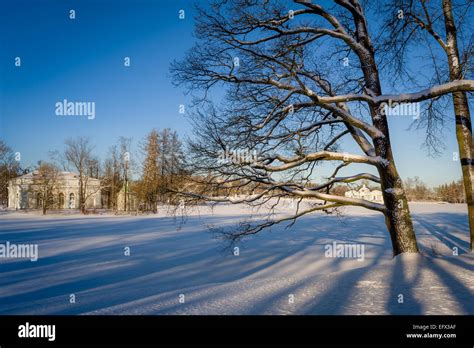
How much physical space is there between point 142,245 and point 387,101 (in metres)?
14.9

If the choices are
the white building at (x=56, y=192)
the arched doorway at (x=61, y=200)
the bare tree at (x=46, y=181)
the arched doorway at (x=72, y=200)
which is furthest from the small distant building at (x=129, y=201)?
the arched doorway at (x=72, y=200)

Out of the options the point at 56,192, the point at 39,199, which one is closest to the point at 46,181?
the point at 56,192

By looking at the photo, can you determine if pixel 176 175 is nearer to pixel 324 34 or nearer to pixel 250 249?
pixel 324 34

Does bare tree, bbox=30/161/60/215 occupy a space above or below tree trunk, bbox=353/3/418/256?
above

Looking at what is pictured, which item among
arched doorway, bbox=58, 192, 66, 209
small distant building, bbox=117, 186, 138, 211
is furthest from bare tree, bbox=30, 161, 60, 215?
small distant building, bbox=117, 186, 138, 211

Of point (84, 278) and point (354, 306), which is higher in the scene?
point (354, 306)

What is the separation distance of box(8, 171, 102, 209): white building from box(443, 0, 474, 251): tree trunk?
55.5 meters

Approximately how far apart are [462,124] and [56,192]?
6286 centimetres

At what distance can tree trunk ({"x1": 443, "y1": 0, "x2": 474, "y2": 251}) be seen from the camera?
8.38 meters

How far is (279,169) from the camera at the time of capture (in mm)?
7527

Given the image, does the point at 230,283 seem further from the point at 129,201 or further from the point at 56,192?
the point at 56,192

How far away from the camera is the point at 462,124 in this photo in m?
8.52

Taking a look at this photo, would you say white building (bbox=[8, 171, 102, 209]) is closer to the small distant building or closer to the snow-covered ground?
the small distant building

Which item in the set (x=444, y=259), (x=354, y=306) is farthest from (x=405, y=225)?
(x=354, y=306)
